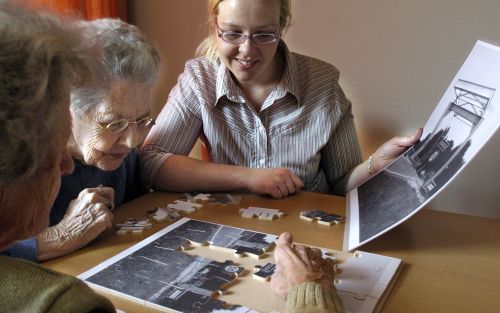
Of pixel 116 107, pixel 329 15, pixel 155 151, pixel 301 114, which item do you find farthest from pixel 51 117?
pixel 329 15

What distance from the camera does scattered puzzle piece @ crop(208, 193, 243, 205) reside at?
1.70 meters

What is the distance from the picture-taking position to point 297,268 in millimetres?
1141

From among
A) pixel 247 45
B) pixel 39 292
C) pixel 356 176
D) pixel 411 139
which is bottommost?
pixel 356 176

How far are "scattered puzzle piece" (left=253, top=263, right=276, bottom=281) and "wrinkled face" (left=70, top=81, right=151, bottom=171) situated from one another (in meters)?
0.58

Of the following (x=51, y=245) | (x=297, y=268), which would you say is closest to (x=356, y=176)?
(x=297, y=268)

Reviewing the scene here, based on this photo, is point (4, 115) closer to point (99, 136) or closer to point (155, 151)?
point (99, 136)

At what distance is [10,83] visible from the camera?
0.64 metres

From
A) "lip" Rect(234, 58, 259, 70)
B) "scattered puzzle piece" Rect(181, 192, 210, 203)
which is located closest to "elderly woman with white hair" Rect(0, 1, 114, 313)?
"scattered puzzle piece" Rect(181, 192, 210, 203)

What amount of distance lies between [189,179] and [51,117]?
1.11 m

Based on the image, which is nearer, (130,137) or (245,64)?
(130,137)

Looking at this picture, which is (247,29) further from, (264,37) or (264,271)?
(264,271)

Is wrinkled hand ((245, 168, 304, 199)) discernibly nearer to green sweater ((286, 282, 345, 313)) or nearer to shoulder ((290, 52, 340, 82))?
shoulder ((290, 52, 340, 82))

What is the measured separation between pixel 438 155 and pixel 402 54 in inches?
49.1

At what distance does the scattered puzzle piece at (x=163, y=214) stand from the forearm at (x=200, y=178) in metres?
0.20
